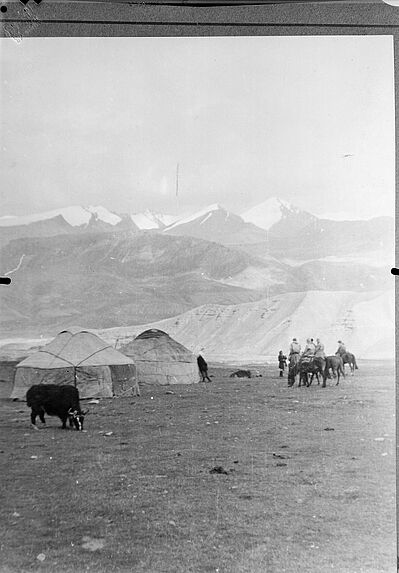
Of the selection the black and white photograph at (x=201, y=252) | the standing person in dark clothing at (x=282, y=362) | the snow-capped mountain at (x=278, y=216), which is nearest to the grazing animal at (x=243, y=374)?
the black and white photograph at (x=201, y=252)

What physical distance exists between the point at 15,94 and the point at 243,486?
1.55m

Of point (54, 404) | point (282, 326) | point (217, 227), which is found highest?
point (217, 227)

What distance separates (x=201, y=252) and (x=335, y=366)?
614 mm

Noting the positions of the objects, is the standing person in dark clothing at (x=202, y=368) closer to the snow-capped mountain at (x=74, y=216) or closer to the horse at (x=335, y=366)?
the horse at (x=335, y=366)

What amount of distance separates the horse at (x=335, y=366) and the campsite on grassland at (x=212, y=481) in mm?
44

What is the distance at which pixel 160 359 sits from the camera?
189 centimetres

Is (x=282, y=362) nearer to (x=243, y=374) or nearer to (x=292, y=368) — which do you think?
(x=292, y=368)

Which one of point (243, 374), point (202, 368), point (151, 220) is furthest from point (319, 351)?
point (151, 220)

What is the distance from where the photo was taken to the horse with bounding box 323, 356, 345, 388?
1869mm

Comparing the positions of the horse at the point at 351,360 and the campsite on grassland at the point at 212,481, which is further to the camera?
the horse at the point at 351,360

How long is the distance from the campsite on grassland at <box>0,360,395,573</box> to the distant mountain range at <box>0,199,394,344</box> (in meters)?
0.29

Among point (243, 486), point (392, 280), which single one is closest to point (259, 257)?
point (392, 280)

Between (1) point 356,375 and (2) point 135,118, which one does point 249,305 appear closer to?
(1) point 356,375

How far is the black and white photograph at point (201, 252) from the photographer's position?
1.83 m
